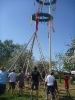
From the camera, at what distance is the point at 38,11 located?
16500mm

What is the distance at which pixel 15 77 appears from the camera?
38.4ft

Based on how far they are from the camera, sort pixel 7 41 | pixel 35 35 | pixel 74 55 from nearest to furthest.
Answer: pixel 35 35
pixel 74 55
pixel 7 41

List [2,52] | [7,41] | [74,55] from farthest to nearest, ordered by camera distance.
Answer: [7,41] → [2,52] → [74,55]

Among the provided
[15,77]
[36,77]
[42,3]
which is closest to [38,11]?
[42,3]

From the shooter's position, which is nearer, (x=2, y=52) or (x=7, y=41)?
(x=2, y=52)

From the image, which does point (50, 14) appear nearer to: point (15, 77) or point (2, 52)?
point (15, 77)

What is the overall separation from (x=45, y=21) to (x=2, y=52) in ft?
157

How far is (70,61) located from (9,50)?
1744 inches

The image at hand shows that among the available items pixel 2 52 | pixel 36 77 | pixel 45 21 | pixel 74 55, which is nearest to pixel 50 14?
pixel 45 21

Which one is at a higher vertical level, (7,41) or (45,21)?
(7,41)

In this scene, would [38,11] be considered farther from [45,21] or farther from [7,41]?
[7,41]

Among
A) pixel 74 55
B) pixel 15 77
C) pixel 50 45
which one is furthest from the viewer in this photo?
pixel 74 55

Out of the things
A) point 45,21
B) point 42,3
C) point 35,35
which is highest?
point 42,3

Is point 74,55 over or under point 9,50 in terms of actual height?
under
